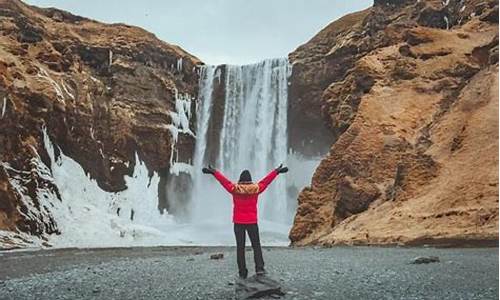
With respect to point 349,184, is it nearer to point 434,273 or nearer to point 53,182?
point 434,273

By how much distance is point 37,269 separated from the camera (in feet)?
57.9

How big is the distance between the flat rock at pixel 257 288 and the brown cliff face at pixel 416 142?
1208cm

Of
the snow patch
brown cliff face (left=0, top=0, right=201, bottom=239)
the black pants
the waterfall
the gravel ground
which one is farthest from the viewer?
the waterfall

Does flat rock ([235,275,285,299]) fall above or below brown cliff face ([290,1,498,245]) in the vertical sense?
below

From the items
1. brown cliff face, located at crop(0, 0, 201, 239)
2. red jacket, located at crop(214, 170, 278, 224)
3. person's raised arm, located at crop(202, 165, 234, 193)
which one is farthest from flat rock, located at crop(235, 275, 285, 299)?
brown cliff face, located at crop(0, 0, 201, 239)

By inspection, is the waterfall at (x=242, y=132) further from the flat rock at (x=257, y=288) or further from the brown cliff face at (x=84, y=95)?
the flat rock at (x=257, y=288)

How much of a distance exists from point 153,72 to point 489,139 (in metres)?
41.3

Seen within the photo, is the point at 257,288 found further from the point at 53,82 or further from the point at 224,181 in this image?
the point at 53,82

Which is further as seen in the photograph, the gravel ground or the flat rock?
the gravel ground

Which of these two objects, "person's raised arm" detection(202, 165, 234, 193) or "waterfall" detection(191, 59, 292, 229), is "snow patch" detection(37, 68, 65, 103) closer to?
"waterfall" detection(191, 59, 292, 229)

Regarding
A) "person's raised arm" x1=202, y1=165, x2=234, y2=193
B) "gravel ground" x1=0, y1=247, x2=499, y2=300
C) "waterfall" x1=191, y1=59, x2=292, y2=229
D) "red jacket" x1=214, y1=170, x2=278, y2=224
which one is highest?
"waterfall" x1=191, y1=59, x2=292, y2=229

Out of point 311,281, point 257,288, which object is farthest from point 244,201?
point 311,281

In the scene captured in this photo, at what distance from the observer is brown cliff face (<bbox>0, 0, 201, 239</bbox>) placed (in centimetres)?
3991

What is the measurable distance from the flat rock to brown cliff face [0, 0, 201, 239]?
29.3 meters
